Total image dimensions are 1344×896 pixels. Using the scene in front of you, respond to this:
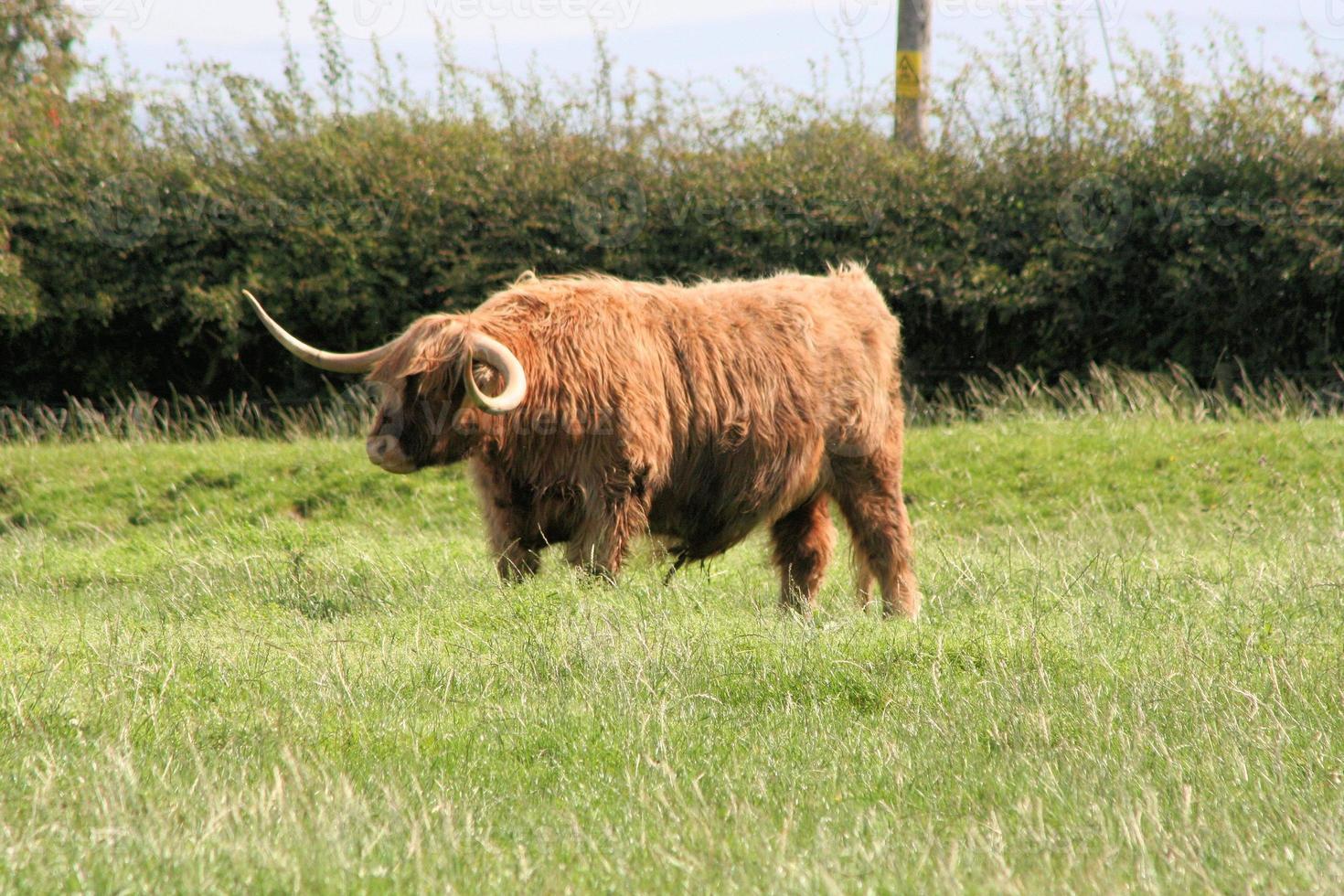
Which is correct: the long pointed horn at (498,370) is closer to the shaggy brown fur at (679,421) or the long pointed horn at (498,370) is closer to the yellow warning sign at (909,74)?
the shaggy brown fur at (679,421)

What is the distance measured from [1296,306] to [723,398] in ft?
27.3

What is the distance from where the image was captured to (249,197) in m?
13.4

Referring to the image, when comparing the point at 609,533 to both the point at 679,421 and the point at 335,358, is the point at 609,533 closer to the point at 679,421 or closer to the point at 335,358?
the point at 679,421

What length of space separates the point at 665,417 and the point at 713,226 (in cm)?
727

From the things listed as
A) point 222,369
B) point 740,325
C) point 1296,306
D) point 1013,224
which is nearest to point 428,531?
point 740,325

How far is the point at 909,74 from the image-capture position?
569 inches

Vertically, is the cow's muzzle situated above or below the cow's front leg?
above

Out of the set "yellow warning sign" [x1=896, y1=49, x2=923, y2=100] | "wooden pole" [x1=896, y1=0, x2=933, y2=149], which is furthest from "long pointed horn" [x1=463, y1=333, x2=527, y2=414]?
"yellow warning sign" [x1=896, y1=49, x2=923, y2=100]

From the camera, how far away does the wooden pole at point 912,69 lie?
46.4 ft

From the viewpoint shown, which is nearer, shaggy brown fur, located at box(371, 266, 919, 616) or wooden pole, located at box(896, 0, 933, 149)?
shaggy brown fur, located at box(371, 266, 919, 616)

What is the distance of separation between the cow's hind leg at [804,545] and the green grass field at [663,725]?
7.2 inches

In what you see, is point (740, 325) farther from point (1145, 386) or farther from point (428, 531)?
point (1145, 386)

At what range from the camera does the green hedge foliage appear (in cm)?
1309

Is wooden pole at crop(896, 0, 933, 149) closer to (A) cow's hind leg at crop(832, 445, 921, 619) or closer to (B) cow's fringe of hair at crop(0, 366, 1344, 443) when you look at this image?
(B) cow's fringe of hair at crop(0, 366, 1344, 443)
